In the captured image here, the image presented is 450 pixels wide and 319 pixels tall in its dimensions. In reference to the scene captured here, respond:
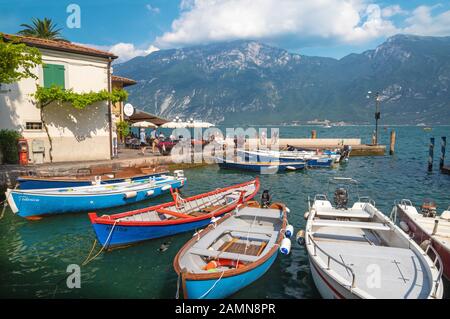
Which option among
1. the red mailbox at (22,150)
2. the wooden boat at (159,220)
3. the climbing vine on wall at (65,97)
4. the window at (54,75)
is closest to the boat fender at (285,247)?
the wooden boat at (159,220)

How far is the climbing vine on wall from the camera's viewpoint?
827 inches

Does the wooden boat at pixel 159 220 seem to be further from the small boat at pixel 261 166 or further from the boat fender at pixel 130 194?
the small boat at pixel 261 166

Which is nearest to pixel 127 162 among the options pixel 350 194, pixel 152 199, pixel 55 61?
pixel 152 199

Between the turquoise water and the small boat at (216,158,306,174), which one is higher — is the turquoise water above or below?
below

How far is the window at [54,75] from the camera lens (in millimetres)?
21594

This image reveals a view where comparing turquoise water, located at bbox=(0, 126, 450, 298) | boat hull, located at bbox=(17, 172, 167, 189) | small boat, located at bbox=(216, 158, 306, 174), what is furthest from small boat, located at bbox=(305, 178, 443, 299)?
small boat, located at bbox=(216, 158, 306, 174)

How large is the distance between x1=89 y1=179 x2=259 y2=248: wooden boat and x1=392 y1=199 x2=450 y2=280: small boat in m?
6.79

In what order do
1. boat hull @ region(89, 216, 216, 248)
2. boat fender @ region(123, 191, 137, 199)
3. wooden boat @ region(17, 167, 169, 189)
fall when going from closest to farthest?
1. boat hull @ region(89, 216, 216, 248)
2. wooden boat @ region(17, 167, 169, 189)
3. boat fender @ region(123, 191, 137, 199)

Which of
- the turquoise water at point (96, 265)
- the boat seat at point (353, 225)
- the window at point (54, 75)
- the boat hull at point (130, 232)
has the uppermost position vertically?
the window at point (54, 75)

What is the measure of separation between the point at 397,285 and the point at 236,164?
22922 millimetres

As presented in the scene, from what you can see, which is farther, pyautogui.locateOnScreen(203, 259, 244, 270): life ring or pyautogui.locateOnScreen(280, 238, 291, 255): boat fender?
pyautogui.locateOnScreen(280, 238, 291, 255): boat fender

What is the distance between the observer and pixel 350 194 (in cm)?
2114

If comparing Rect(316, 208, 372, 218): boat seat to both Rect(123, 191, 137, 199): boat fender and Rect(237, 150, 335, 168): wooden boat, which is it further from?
Rect(237, 150, 335, 168): wooden boat

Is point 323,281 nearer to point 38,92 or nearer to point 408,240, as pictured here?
point 408,240
